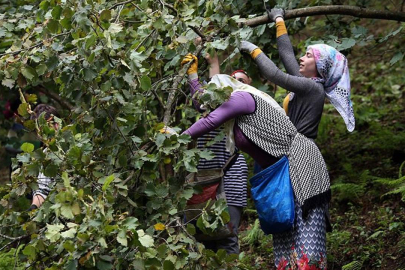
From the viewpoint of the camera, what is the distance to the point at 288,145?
4543 mm

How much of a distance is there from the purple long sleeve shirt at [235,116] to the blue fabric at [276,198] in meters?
0.10

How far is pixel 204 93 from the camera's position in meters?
4.28

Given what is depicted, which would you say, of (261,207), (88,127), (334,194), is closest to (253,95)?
(261,207)

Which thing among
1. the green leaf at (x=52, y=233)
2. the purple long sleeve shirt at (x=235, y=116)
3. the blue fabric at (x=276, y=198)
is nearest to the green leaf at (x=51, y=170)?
the green leaf at (x=52, y=233)

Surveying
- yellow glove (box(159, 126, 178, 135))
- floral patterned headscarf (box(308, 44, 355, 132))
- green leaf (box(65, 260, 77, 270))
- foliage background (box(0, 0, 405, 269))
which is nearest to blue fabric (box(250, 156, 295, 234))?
foliage background (box(0, 0, 405, 269))

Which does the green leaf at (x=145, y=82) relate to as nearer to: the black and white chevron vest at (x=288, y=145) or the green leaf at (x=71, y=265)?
the black and white chevron vest at (x=288, y=145)

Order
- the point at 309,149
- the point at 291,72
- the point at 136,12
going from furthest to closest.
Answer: the point at 136,12 < the point at 291,72 < the point at 309,149

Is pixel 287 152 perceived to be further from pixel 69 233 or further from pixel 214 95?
pixel 69 233

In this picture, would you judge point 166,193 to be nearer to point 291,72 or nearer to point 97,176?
point 97,176

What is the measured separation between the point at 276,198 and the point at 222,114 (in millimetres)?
635

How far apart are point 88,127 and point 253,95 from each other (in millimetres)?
1046

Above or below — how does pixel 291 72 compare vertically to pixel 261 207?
above

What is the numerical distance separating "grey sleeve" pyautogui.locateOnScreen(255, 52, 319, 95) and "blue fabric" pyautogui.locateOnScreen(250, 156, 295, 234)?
458 mm

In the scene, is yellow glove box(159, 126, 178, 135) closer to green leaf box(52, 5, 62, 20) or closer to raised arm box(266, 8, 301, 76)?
green leaf box(52, 5, 62, 20)
